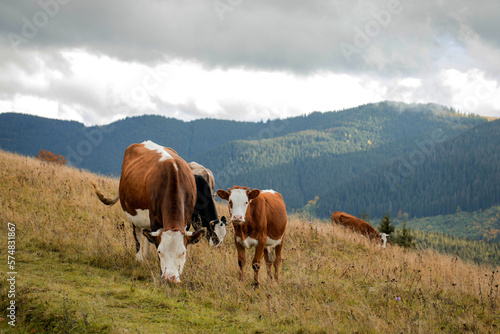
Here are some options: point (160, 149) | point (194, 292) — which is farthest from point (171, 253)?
point (160, 149)

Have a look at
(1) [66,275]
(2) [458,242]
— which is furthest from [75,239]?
(2) [458,242]

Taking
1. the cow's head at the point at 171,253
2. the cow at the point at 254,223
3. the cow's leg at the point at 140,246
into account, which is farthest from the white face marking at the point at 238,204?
the cow's leg at the point at 140,246

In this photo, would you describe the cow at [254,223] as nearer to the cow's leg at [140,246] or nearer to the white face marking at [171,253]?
the white face marking at [171,253]

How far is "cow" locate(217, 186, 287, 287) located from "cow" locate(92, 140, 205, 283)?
0.85 m

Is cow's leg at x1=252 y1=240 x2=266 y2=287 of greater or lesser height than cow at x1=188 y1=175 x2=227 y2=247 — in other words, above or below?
below

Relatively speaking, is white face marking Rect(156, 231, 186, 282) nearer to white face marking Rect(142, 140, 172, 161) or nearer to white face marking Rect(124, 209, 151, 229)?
white face marking Rect(124, 209, 151, 229)

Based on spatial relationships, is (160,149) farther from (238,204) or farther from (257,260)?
(257,260)

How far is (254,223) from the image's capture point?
7.75 metres

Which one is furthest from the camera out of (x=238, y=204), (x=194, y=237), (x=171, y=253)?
(x=238, y=204)

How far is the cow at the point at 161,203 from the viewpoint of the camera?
250 inches

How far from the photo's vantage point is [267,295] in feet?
23.1

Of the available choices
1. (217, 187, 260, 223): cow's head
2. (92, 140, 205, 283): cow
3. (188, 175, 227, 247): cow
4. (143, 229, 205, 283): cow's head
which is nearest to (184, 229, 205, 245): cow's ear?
(92, 140, 205, 283): cow

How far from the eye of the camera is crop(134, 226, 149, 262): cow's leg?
8.64m

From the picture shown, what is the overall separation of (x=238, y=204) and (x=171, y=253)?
1749mm
